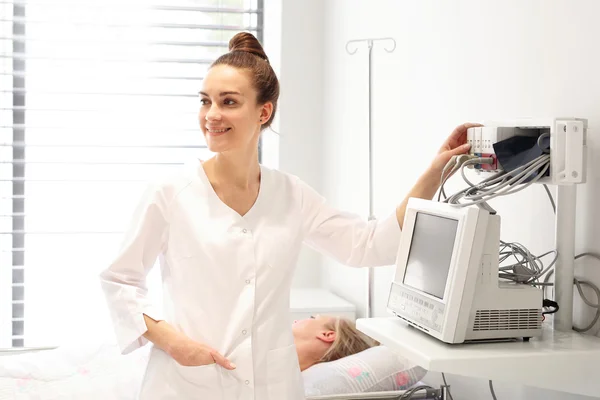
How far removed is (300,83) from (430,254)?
92.8 inches

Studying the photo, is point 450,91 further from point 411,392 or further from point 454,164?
point 411,392

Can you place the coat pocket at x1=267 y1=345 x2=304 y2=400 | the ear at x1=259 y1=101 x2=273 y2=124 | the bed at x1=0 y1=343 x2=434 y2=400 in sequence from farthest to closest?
the bed at x1=0 y1=343 x2=434 y2=400, the ear at x1=259 y1=101 x2=273 y2=124, the coat pocket at x1=267 y1=345 x2=304 y2=400

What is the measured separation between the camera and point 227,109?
2053 mm

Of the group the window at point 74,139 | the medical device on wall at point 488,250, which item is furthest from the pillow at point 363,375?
the window at point 74,139

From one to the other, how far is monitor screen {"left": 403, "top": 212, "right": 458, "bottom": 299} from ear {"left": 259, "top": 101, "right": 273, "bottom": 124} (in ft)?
1.64

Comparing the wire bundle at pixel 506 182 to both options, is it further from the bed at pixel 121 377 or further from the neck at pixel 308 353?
the neck at pixel 308 353

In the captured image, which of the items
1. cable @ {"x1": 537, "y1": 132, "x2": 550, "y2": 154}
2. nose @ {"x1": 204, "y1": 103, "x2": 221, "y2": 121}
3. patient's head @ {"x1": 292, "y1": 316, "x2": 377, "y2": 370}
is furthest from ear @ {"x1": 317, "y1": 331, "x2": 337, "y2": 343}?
cable @ {"x1": 537, "y1": 132, "x2": 550, "y2": 154}

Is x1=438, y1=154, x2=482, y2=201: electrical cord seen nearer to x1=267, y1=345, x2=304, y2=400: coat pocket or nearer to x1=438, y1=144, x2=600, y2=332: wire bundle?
x1=438, y1=144, x2=600, y2=332: wire bundle

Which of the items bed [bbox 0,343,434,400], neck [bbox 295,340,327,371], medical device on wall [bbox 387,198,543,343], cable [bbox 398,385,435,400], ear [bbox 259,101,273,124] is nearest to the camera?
medical device on wall [bbox 387,198,543,343]

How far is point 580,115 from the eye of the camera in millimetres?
1934

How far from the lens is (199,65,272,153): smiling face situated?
2.03 meters

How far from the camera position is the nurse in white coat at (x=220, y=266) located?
1989mm

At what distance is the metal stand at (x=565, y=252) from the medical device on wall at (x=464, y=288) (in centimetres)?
11

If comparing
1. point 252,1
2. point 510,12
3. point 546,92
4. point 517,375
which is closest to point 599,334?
point 517,375
